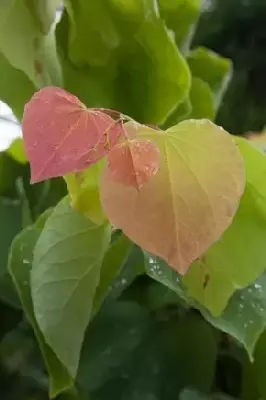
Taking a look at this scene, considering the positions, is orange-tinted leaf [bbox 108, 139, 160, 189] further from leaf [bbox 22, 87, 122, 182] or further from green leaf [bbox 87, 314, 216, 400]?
green leaf [bbox 87, 314, 216, 400]

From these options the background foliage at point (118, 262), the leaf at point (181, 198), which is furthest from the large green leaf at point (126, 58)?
the leaf at point (181, 198)

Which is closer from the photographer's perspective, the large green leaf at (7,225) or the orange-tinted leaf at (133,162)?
the orange-tinted leaf at (133,162)

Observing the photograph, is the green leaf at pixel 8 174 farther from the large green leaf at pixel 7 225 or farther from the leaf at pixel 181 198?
the leaf at pixel 181 198

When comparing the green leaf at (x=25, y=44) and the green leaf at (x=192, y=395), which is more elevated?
the green leaf at (x=25, y=44)

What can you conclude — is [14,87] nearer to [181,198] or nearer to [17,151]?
[17,151]

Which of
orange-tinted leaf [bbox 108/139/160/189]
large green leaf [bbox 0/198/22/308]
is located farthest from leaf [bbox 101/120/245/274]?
large green leaf [bbox 0/198/22/308]

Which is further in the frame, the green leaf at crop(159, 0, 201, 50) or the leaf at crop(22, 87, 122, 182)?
the green leaf at crop(159, 0, 201, 50)

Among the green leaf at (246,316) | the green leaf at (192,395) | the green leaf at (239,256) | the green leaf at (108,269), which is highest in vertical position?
the green leaf at (239,256)

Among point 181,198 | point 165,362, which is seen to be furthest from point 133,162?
point 165,362
